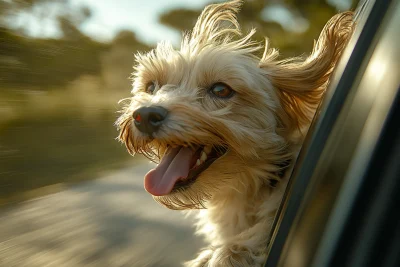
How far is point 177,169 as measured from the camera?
3281 millimetres

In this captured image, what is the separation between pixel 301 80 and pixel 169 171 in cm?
106

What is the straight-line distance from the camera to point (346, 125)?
1699 millimetres

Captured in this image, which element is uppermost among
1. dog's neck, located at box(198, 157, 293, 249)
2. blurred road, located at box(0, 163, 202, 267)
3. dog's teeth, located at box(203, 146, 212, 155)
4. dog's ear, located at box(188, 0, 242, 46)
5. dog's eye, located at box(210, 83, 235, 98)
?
dog's ear, located at box(188, 0, 242, 46)

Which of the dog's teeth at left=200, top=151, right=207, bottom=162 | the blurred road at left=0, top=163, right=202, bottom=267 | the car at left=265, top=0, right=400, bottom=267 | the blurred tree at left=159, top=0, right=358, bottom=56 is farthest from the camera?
the blurred tree at left=159, top=0, right=358, bottom=56

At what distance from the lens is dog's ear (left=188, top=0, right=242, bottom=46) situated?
390 centimetres

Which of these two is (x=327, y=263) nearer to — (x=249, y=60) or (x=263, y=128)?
(x=263, y=128)

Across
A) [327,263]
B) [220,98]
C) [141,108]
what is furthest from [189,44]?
[327,263]

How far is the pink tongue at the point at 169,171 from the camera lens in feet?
10.7

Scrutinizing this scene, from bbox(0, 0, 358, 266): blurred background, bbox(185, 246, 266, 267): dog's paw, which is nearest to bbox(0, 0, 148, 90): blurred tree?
bbox(0, 0, 358, 266): blurred background

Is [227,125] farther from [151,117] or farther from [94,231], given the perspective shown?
[94,231]

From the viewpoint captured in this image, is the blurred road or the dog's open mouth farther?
the blurred road

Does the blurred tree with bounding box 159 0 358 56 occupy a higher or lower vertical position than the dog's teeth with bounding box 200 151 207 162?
higher

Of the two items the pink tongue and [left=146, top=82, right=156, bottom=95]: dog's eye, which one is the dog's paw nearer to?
the pink tongue

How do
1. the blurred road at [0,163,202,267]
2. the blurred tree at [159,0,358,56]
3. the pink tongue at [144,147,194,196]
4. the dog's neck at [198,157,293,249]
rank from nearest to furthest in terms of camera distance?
the dog's neck at [198,157,293,249], the pink tongue at [144,147,194,196], the blurred road at [0,163,202,267], the blurred tree at [159,0,358,56]
